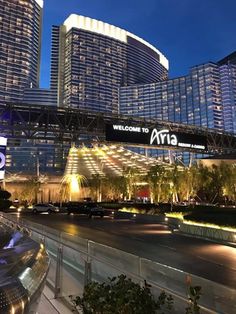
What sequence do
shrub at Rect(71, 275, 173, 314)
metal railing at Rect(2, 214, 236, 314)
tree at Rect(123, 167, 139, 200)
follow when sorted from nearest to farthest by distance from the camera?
metal railing at Rect(2, 214, 236, 314) < shrub at Rect(71, 275, 173, 314) < tree at Rect(123, 167, 139, 200)

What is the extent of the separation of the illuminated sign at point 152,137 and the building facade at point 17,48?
102864 millimetres

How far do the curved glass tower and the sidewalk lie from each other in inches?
4396

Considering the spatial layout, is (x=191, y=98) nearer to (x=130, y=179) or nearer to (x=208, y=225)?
(x=130, y=179)

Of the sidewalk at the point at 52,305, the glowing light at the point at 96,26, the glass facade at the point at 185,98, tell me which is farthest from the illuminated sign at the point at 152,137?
the glowing light at the point at 96,26

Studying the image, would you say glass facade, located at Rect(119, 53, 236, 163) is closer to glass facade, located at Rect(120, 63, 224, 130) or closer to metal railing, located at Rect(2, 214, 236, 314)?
glass facade, located at Rect(120, 63, 224, 130)

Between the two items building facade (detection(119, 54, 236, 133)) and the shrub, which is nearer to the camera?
the shrub

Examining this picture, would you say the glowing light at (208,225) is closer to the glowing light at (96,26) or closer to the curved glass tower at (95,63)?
the curved glass tower at (95,63)

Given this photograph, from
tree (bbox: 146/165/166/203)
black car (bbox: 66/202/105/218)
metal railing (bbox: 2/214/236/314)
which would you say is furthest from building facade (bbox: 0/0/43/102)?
metal railing (bbox: 2/214/236/314)

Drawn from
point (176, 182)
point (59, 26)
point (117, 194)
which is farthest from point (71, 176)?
point (59, 26)

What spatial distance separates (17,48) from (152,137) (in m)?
118

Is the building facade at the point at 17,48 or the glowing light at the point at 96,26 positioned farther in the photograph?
the glowing light at the point at 96,26

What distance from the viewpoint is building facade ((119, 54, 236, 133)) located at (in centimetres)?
12512

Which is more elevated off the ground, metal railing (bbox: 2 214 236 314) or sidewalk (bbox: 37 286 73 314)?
metal railing (bbox: 2 214 236 314)

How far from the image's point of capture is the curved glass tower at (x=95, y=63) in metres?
124
